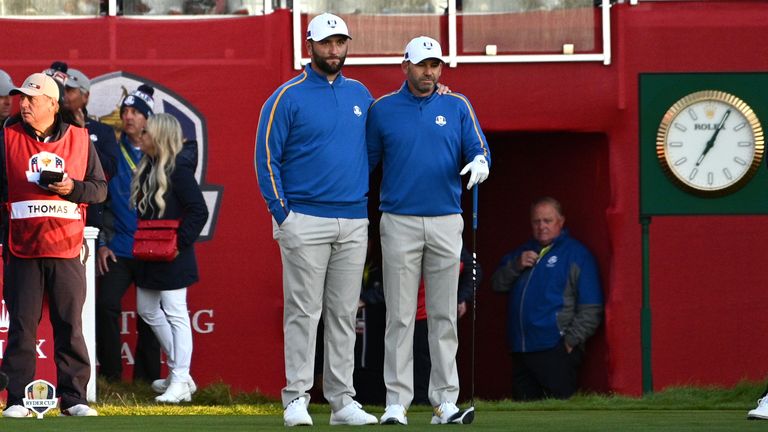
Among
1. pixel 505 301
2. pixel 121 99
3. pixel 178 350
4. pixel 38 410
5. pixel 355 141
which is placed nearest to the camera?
pixel 355 141

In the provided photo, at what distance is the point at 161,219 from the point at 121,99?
148cm

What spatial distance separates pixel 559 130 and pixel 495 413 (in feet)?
10.8

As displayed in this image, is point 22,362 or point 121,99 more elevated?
point 121,99

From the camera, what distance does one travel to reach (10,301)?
946 cm

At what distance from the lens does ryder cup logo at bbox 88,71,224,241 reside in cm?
1264

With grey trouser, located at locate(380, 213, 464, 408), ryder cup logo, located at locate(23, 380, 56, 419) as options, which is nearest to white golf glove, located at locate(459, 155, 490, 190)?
grey trouser, located at locate(380, 213, 464, 408)

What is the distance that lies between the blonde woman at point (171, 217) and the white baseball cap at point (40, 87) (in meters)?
1.90

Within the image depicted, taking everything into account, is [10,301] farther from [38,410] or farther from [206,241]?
[206,241]

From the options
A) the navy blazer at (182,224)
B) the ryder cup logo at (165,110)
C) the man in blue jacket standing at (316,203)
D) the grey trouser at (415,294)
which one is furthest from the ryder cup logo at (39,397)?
the ryder cup logo at (165,110)

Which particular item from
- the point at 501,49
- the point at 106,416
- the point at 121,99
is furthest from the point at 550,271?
the point at 106,416

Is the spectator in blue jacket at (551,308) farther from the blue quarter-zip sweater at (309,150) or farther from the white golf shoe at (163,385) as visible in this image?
the blue quarter-zip sweater at (309,150)

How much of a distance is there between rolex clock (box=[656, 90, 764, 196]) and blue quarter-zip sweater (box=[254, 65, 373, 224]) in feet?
15.0

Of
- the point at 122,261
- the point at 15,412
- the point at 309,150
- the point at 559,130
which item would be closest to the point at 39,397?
the point at 15,412

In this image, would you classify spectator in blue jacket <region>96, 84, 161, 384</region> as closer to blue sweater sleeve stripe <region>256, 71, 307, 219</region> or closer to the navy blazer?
the navy blazer
